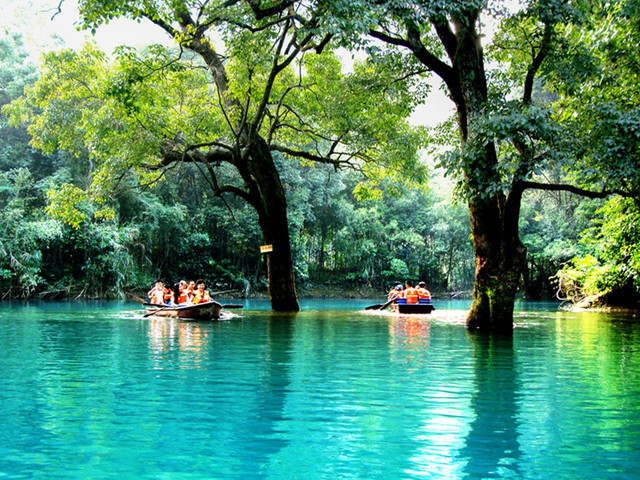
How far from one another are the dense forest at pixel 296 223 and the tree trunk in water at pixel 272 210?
1148mm

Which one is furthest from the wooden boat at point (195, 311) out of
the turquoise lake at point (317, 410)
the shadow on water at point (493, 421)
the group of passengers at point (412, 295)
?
the shadow on water at point (493, 421)

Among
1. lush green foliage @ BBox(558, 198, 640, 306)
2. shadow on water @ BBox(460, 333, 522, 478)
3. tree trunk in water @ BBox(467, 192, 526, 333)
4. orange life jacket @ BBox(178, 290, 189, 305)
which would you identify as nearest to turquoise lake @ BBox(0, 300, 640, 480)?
shadow on water @ BBox(460, 333, 522, 478)

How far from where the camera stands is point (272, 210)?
16.7 m

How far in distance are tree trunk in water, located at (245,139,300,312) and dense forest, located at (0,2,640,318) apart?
3.77 feet

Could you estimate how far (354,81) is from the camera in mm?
14469

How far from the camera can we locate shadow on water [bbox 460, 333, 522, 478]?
142 inches

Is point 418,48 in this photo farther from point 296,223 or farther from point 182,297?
point 296,223

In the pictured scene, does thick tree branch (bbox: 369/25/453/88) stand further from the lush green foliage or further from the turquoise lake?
the lush green foliage

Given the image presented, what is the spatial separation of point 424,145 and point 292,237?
59.3 feet

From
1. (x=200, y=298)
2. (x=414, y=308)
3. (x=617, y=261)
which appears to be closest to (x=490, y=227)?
(x=414, y=308)

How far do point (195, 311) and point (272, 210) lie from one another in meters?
3.66

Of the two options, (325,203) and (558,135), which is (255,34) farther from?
(325,203)

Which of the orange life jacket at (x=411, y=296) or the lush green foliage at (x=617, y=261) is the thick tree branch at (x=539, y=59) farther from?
the orange life jacket at (x=411, y=296)

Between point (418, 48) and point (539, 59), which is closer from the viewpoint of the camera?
point (539, 59)
